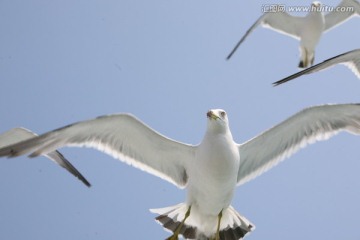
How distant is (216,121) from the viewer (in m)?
5.46

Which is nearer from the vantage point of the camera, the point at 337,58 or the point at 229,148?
the point at 229,148

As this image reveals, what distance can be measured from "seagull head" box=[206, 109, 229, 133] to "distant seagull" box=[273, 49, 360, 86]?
1052mm

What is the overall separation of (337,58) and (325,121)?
169 cm

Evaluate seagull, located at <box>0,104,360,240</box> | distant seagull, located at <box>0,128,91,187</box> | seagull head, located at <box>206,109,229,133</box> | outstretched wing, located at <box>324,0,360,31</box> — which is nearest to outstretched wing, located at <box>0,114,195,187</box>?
seagull, located at <box>0,104,360,240</box>

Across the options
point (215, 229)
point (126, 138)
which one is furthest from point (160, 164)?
point (215, 229)

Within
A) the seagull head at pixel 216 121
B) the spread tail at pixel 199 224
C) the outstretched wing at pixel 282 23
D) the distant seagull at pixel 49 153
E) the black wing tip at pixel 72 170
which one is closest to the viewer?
the seagull head at pixel 216 121

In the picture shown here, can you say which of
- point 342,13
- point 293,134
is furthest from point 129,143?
point 342,13

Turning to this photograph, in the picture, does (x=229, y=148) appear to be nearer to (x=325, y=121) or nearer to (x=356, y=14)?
(x=325, y=121)

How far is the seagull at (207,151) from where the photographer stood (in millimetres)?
5477

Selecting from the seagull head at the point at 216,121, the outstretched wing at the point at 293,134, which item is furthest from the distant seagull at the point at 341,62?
the seagull head at the point at 216,121

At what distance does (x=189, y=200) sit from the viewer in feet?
19.4

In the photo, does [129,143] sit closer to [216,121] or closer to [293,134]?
[216,121]

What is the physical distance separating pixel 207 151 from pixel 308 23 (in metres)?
6.64

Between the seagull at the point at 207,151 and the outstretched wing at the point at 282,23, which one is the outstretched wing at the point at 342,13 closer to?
the outstretched wing at the point at 282,23
